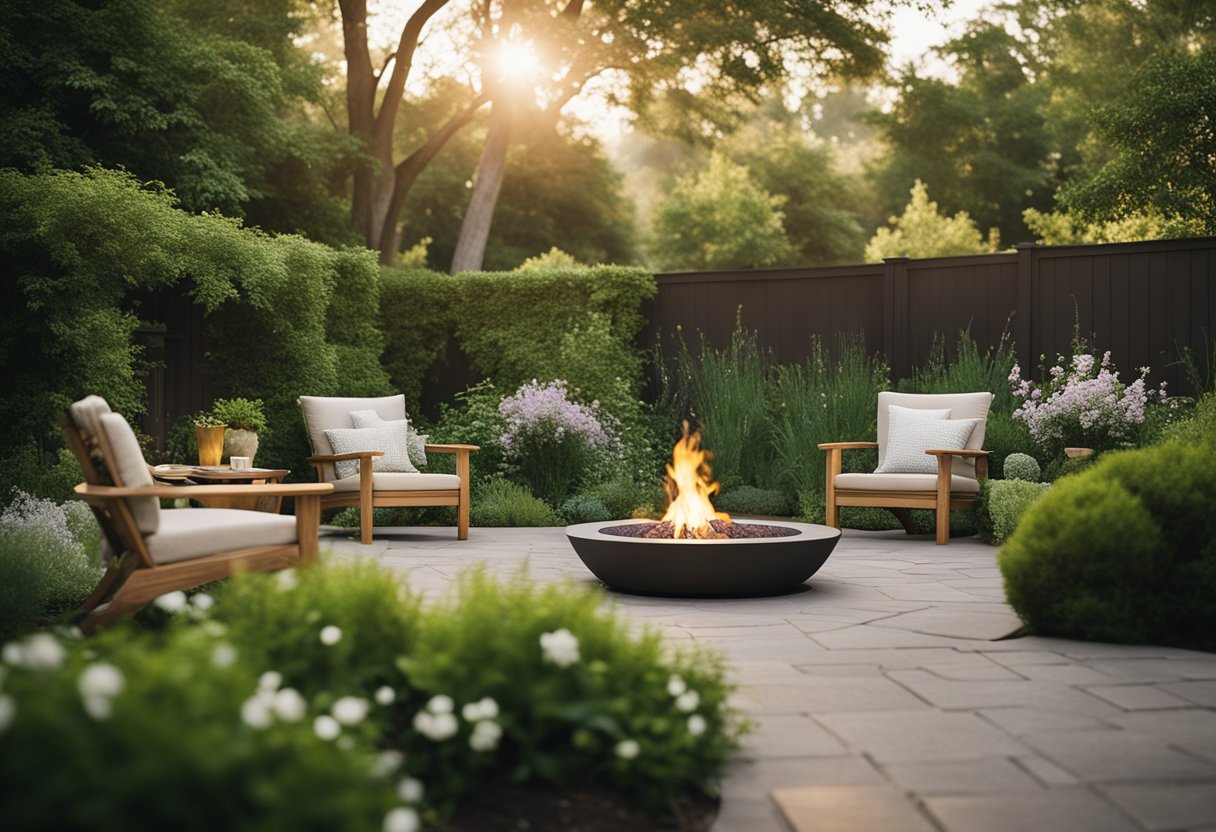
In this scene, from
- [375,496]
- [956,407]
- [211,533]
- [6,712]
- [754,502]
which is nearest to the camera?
[6,712]

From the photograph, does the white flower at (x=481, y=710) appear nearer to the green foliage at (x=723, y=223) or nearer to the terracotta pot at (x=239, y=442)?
the terracotta pot at (x=239, y=442)

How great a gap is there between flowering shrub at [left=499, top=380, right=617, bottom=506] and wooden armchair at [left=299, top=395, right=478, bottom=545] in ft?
4.57

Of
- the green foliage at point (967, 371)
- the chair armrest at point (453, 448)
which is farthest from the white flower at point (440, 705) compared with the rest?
the green foliage at point (967, 371)

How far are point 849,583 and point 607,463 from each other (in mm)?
3747

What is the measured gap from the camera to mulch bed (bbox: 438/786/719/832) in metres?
1.96

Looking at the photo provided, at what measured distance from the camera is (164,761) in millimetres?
1212

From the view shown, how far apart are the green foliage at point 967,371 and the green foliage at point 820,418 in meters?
0.32

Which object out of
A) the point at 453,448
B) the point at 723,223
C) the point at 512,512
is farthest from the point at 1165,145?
the point at 723,223

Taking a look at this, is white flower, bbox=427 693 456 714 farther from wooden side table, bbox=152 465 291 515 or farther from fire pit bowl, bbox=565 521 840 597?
wooden side table, bbox=152 465 291 515

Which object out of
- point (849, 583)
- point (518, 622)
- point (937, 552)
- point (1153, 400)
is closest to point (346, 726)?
point (518, 622)

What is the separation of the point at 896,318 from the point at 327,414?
186 inches

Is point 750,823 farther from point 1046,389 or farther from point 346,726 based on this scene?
point 1046,389

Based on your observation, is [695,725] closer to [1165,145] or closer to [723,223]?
[1165,145]

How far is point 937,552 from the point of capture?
6.41 metres
